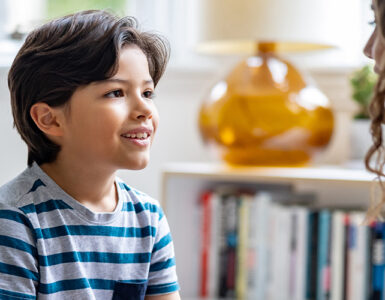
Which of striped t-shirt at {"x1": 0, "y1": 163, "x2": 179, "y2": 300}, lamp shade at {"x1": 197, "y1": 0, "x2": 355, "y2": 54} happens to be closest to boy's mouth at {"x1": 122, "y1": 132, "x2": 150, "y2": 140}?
striped t-shirt at {"x1": 0, "y1": 163, "x2": 179, "y2": 300}

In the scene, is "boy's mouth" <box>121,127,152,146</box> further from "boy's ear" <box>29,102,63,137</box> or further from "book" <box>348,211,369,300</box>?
"book" <box>348,211,369,300</box>

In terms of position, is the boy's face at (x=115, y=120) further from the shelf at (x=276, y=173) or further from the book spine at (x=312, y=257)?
the book spine at (x=312, y=257)

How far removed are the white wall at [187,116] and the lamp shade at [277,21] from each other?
1.17 feet

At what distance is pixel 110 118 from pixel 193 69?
1.28 metres

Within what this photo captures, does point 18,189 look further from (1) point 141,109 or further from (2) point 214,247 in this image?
(2) point 214,247

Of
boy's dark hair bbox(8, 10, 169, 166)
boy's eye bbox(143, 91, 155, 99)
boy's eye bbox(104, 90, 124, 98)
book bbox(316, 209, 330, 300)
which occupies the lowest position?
book bbox(316, 209, 330, 300)

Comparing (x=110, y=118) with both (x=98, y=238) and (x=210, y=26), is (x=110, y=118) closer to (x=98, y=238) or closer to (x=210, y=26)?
(x=98, y=238)

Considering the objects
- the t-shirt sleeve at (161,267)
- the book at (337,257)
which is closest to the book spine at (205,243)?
the book at (337,257)

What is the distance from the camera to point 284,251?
1.69 meters

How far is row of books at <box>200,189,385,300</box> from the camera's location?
1.60 meters

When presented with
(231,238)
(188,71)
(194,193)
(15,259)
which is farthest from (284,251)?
(15,259)

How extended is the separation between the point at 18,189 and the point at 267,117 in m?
0.97

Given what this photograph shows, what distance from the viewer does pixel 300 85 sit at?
176 centimetres

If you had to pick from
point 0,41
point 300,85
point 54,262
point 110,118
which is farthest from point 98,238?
point 300,85
